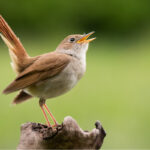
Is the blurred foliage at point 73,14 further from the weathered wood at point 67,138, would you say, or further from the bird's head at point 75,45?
the weathered wood at point 67,138

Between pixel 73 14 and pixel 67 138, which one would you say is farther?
pixel 73 14

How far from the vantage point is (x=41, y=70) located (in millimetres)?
5043

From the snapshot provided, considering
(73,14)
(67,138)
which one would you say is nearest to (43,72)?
(67,138)

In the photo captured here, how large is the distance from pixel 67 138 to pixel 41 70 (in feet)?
2.91

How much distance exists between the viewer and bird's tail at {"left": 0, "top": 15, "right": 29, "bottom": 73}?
5.18 meters

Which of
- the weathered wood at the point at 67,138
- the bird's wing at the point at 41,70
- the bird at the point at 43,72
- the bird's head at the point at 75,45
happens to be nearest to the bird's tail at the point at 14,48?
the bird at the point at 43,72

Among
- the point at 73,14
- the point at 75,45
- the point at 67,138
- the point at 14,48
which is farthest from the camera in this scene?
the point at 73,14

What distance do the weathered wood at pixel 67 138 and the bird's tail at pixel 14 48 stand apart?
92 centimetres

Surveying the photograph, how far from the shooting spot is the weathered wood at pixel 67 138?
4.42 meters

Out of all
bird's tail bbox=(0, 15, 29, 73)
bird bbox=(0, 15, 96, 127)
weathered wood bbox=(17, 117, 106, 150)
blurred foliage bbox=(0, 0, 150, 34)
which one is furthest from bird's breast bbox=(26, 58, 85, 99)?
blurred foliage bbox=(0, 0, 150, 34)

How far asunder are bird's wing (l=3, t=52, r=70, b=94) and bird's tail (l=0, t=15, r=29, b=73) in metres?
0.13

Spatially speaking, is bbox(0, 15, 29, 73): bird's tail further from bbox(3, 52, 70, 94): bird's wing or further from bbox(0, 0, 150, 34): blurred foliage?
bbox(0, 0, 150, 34): blurred foliage

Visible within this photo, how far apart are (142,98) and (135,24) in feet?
20.5

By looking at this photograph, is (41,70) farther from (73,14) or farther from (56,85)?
(73,14)
